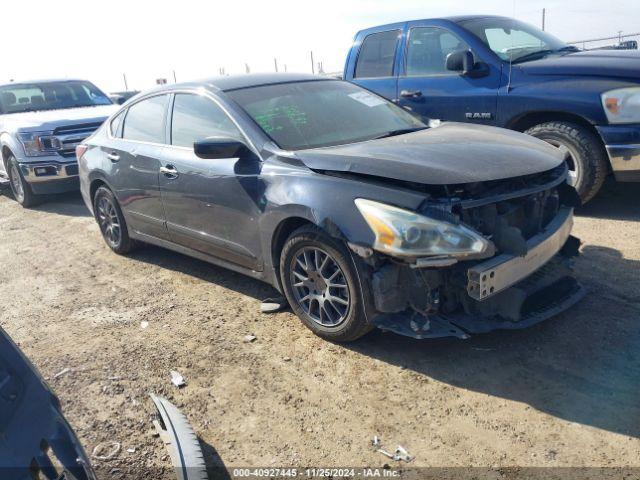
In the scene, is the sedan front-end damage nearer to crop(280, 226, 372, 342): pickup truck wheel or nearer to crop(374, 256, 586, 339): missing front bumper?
crop(374, 256, 586, 339): missing front bumper

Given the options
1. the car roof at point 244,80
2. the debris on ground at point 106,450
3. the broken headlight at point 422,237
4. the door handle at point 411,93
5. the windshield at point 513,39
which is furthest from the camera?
the door handle at point 411,93

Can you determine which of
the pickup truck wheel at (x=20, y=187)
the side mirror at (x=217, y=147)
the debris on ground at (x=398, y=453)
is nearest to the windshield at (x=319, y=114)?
the side mirror at (x=217, y=147)

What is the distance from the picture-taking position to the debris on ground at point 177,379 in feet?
10.7

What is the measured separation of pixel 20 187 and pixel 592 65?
7888 millimetres

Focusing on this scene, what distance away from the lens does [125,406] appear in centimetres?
312

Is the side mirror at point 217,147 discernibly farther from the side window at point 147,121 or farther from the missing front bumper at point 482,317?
the missing front bumper at point 482,317

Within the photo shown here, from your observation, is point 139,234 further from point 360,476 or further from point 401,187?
point 360,476

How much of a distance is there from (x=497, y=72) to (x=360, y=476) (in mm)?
4648

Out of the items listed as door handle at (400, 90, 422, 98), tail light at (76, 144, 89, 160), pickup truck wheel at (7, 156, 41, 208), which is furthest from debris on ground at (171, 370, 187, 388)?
pickup truck wheel at (7, 156, 41, 208)

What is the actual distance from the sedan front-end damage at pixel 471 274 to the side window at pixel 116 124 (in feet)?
10.9

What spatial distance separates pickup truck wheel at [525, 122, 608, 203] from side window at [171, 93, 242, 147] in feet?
10.4

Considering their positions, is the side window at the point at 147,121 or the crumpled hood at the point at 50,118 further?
Answer: the crumpled hood at the point at 50,118

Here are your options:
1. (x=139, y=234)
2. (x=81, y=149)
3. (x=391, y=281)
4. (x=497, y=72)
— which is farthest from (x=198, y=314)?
(x=497, y=72)

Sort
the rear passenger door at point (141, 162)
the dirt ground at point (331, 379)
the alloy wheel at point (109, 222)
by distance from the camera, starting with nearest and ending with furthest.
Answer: the dirt ground at point (331, 379) < the rear passenger door at point (141, 162) < the alloy wheel at point (109, 222)
